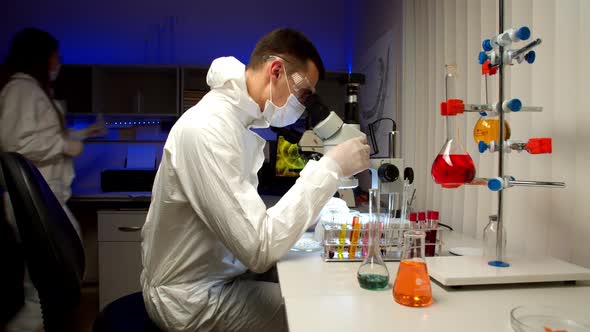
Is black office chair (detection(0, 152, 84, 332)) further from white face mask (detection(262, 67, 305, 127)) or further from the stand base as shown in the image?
the stand base

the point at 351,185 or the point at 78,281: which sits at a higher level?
the point at 351,185

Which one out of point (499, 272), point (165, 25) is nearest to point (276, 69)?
point (499, 272)

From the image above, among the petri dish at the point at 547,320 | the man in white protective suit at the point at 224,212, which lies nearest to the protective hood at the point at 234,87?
the man in white protective suit at the point at 224,212

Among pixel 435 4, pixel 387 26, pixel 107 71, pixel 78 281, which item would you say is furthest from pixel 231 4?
pixel 78 281

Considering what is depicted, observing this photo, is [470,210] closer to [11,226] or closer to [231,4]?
[11,226]

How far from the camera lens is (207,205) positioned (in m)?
1.03

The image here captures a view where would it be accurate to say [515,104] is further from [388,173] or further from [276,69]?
[276,69]

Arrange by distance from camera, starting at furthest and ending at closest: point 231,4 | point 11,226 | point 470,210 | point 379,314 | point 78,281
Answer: point 231,4 → point 11,226 → point 470,210 → point 78,281 → point 379,314

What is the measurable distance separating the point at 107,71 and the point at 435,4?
2377mm

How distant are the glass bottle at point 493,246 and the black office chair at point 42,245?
1.04 m

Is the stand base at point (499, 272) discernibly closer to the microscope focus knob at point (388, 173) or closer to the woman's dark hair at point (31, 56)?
the microscope focus knob at point (388, 173)

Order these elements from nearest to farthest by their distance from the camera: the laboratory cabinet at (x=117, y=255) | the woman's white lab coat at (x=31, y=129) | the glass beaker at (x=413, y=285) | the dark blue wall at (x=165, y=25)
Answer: the glass beaker at (x=413, y=285)
the woman's white lab coat at (x=31, y=129)
the laboratory cabinet at (x=117, y=255)
the dark blue wall at (x=165, y=25)

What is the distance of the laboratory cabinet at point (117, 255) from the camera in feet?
8.41

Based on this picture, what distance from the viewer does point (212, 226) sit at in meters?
1.05
